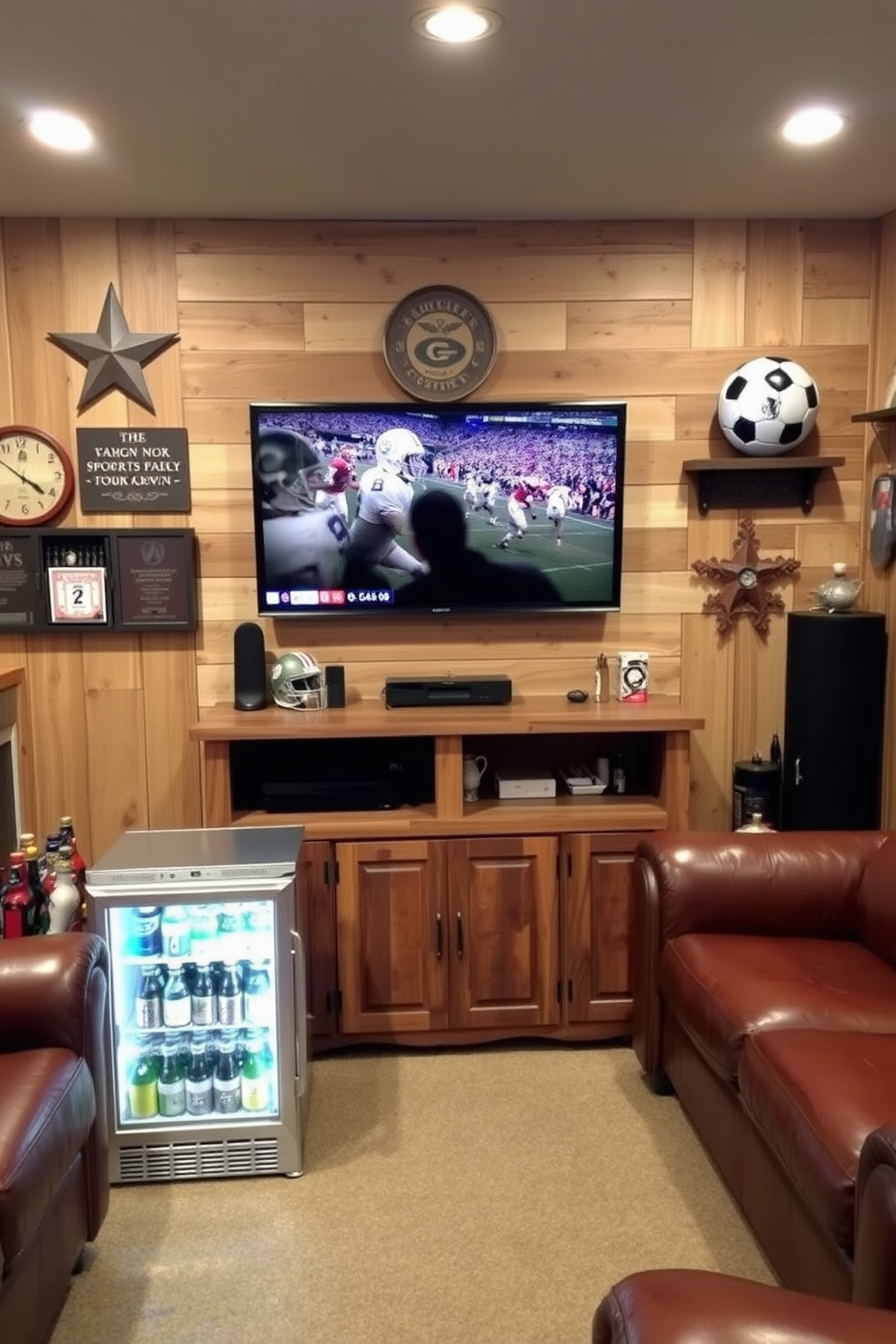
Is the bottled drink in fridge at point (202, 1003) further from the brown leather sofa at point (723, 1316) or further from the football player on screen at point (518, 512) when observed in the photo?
the football player on screen at point (518, 512)

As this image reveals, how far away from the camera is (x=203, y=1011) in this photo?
2.54 m

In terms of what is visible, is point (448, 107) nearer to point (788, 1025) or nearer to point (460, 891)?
point (460, 891)

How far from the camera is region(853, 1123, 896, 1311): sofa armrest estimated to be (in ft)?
4.75

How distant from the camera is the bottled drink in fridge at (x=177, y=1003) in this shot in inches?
99.2

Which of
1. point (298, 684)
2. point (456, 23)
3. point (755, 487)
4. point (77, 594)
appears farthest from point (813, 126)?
point (77, 594)

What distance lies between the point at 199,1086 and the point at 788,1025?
1.40 m

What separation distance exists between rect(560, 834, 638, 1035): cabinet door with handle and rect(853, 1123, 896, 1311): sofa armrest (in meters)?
1.51

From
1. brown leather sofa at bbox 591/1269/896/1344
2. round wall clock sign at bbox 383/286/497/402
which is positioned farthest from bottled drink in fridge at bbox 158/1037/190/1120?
round wall clock sign at bbox 383/286/497/402

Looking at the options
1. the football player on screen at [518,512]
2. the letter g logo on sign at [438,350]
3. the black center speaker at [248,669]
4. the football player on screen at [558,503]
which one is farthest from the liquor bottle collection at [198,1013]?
the letter g logo on sign at [438,350]

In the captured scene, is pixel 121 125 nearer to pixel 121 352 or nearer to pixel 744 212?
pixel 121 352

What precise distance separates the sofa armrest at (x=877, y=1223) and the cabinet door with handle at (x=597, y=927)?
59.4 inches

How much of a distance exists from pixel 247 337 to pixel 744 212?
167 centimetres

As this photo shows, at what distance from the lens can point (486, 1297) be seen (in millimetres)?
2070

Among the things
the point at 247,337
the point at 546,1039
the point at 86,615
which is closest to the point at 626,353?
the point at 247,337
